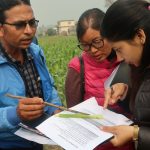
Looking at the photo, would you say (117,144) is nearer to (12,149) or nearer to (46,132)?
(46,132)

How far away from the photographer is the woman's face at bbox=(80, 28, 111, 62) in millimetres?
2758

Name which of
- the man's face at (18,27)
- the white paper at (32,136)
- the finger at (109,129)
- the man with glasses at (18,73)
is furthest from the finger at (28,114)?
the man's face at (18,27)

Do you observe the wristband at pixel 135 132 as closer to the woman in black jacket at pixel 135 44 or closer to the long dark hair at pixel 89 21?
the woman in black jacket at pixel 135 44

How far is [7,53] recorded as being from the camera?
269cm

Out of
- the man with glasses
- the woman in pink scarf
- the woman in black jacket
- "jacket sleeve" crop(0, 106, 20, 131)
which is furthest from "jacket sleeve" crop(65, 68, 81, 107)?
the woman in black jacket

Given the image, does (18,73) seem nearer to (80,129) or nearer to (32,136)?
(32,136)

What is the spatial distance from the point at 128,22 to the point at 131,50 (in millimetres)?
156

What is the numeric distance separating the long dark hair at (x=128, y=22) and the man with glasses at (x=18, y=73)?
0.64 metres

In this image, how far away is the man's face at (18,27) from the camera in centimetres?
265

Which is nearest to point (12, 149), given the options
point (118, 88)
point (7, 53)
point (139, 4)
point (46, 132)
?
point (46, 132)

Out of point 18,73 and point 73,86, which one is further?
point 73,86

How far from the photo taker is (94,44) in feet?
9.06

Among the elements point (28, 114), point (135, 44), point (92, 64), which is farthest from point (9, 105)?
point (135, 44)

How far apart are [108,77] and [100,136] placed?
675 millimetres
